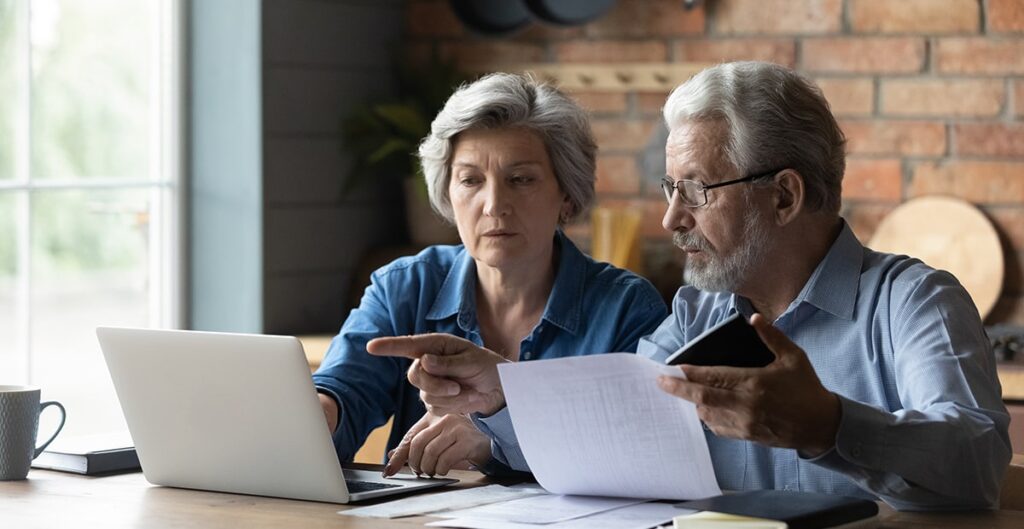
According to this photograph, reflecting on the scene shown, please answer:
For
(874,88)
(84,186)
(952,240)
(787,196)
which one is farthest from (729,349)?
(84,186)

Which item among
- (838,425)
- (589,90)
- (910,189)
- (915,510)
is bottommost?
(915,510)

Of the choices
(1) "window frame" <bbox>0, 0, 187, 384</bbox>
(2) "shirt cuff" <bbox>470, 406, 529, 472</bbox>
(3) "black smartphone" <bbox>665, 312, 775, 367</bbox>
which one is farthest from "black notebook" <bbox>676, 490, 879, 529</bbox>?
(1) "window frame" <bbox>0, 0, 187, 384</bbox>

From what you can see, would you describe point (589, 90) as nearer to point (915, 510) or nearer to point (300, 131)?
point (300, 131)

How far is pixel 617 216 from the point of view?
3.89 meters

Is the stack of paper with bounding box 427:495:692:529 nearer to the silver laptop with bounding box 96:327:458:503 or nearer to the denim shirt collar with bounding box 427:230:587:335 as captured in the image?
the silver laptop with bounding box 96:327:458:503

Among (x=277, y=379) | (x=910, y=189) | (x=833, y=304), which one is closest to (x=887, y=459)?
(x=833, y=304)

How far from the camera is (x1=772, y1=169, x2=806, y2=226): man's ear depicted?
215 centimetres

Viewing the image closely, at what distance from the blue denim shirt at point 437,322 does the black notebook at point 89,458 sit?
366mm

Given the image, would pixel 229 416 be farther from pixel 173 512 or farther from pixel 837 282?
pixel 837 282

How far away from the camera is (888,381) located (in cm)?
204

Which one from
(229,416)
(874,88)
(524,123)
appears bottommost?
(229,416)

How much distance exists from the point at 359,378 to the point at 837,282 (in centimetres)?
85

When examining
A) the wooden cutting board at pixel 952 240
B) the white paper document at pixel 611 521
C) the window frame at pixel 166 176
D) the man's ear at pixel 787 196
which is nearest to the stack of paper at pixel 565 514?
the white paper document at pixel 611 521

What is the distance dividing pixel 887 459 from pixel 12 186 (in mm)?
2391
